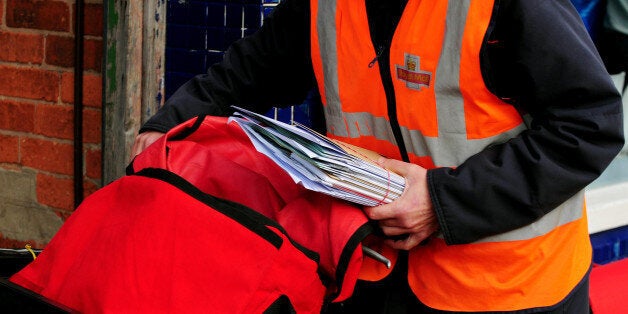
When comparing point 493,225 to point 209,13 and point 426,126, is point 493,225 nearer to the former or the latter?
point 426,126

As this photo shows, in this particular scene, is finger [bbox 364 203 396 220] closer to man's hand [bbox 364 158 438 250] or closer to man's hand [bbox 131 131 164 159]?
man's hand [bbox 364 158 438 250]

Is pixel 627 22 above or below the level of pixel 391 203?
above

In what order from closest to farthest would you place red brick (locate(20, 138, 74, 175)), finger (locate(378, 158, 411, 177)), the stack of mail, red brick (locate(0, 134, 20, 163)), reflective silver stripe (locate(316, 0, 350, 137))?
the stack of mail, finger (locate(378, 158, 411, 177)), reflective silver stripe (locate(316, 0, 350, 137)), red brick (locate(20, 138, 74, 175)), red brick (locate(0, 134, 20, 163))

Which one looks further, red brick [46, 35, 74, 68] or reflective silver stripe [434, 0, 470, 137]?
red brick [46, 35, 74, 68]

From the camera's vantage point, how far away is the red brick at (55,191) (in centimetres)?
347

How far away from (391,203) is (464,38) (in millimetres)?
355

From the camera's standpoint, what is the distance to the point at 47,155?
350 cm

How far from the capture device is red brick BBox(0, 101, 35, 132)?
350 cm

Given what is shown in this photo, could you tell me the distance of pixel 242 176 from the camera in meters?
1.74

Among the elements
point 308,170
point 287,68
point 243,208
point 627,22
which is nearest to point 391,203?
point 308,170

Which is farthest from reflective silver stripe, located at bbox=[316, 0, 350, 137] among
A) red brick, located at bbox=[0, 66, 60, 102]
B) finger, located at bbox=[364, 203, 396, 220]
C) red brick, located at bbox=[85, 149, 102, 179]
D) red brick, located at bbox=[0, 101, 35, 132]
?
red brick, located at bbox=[0, 101, 35, 132]

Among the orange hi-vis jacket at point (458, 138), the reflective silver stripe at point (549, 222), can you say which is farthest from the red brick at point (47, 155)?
the reflective silver stripe at point (549, 222)

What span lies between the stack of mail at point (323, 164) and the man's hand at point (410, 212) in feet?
0.06

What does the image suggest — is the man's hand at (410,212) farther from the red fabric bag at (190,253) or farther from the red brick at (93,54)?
the red brick at (93,54)
